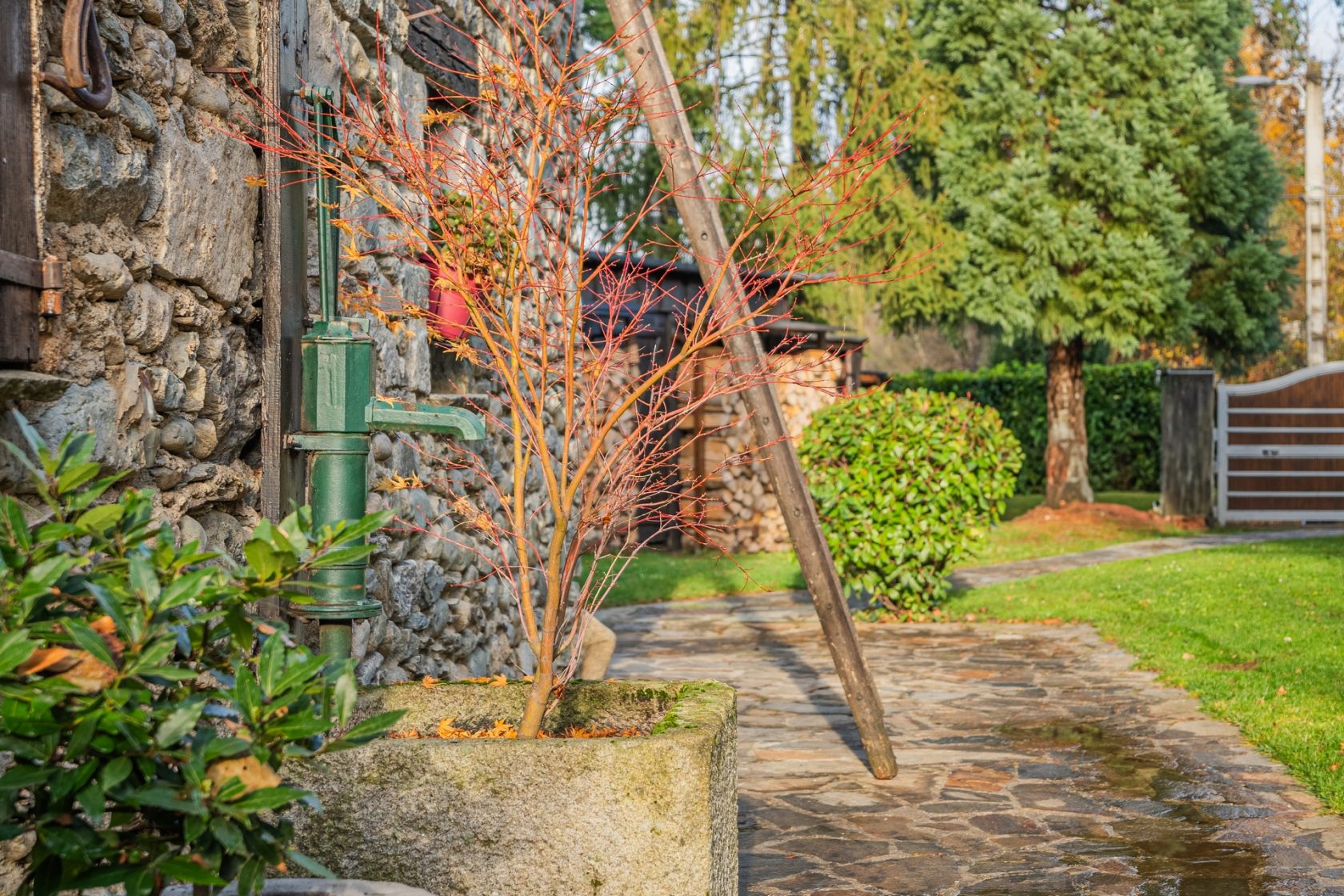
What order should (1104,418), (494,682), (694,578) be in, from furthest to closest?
1. (1104,418)
2. (694,578)
3. (494,682)

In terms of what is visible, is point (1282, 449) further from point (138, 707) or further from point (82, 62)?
point (138, 707)

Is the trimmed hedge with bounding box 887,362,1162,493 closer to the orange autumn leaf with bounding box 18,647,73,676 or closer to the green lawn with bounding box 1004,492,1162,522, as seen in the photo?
the green lawn with bounding box 1004,492,1162,522

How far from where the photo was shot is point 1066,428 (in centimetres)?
1602

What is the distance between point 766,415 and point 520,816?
269 cm

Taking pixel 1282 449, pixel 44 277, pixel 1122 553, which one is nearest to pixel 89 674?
pixel 44 277

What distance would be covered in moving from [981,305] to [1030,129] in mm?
2200

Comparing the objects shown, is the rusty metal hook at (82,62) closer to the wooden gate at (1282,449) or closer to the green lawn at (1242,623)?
the green lawn at (1242,623)

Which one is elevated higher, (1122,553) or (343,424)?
(343,424)

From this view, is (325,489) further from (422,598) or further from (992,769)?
(992,769)

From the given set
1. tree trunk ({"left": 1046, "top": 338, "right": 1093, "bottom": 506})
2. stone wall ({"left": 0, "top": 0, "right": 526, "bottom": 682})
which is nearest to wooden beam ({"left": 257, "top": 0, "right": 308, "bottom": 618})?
stone wall ({"left": 0, "top": 0, "right": 526, "bottom": 682})

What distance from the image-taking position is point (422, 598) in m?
4.61

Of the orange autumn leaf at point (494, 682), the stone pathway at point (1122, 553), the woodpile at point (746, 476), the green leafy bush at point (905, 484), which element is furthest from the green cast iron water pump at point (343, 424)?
the woodpile at point (746, 476)

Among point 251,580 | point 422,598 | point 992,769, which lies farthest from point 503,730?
point 992,769

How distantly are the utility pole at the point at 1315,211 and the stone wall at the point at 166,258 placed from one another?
1566cm
